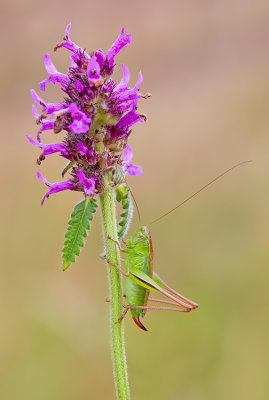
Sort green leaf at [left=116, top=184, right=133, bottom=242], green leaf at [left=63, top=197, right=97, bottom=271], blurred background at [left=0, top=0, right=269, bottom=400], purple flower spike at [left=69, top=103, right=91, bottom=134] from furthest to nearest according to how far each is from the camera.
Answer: blurred background at [left=0, top=0, right=269, bottom=400] < green leaf at [left=116, top=184, right=133, bottom=242] < green leaf at [left=63, top=197, right=97, bottom=271] < purple flower spike at [left=69, top=103, right=91, bottom=134]

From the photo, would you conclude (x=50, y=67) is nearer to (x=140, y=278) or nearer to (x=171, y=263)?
(x=140, y=278)

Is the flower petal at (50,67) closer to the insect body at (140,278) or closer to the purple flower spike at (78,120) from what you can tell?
the purple flower spike at (78,120)

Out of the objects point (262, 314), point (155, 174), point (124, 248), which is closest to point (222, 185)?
point (155, 174)

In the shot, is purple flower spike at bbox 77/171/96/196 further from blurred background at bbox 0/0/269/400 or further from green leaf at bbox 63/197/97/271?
blurred background at bbox 0/0/269/400

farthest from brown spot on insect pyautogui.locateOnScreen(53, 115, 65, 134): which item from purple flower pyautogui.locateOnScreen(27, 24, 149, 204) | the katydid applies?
the katydid

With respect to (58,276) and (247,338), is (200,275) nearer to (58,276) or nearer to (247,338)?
(247,338)

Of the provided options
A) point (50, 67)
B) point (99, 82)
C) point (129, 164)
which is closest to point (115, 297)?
point (129, 164)

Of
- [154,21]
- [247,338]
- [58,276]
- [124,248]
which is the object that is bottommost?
[247,338]
